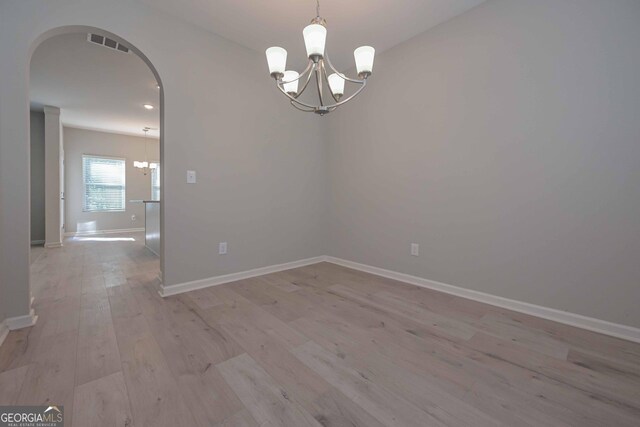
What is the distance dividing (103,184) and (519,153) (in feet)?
27.6

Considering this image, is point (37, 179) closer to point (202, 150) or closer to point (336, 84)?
point (202, 150)

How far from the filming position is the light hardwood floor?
1084 mm

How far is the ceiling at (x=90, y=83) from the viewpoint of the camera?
3061mm

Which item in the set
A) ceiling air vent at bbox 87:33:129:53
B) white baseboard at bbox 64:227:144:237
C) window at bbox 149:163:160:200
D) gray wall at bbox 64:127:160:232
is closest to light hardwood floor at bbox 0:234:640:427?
ceiling air vent at bbox 87:33:129:53

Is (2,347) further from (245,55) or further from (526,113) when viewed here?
(526,113)

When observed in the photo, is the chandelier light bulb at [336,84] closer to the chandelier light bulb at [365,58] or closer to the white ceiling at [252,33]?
the chandelier light bulb at [365,58]

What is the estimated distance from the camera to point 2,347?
150 centimetres

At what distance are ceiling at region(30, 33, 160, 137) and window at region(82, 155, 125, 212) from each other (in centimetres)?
108

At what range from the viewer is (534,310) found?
1998 millimetres

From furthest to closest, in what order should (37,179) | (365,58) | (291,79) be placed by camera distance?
(37,179)
(291,79)
(365,58)

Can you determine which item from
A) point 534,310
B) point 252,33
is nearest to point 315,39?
point 252,33

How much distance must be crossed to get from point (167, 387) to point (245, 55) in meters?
2.94

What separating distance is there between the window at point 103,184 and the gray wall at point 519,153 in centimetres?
700

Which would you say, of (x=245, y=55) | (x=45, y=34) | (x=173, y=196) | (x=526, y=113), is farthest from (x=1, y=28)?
(x=526, y=113)
